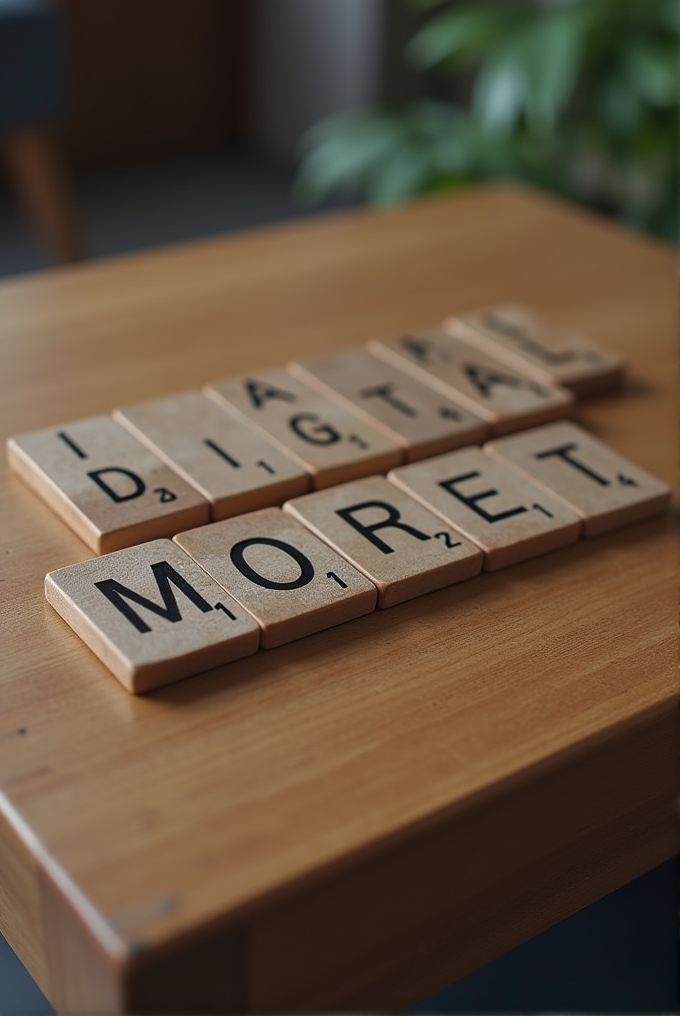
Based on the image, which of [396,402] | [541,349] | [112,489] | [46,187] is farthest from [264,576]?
[46,187]

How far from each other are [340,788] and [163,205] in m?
2.47

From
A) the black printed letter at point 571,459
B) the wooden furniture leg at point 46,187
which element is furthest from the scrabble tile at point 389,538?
the wooden furniture leg at point 46,187

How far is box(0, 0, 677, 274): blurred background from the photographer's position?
5.73 feet

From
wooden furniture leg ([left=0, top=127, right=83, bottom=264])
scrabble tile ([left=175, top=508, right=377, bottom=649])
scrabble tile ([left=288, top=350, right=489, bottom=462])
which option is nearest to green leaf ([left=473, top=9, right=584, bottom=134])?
wooden furniture leg ([left=0, top=127, right=83, bottom=264])

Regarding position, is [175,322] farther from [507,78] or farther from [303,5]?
[303,5]

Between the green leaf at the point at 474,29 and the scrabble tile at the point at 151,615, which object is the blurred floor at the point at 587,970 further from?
the green leaf at the point at 474,29

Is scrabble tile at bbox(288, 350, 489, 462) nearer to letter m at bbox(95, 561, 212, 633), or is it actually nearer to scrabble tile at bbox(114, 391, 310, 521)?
scrabble tile at bbox(114, 391, 310, 521)

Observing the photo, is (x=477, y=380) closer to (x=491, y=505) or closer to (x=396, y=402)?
(x=396, y=402)

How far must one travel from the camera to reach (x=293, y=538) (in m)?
0.67

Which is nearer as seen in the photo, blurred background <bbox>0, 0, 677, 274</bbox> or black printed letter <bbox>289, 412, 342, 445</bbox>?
black printed letter <bbox>289, 412, 342, 445</bbox>

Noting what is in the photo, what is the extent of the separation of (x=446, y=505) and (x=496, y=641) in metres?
0.11

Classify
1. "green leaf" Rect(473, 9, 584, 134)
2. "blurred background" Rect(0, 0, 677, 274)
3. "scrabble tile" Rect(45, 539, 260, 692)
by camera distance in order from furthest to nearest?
"blurred background" Rect(0, 0, 677, 274) < "green leaf" Rect(473, 9, 584, 134) < "scrabble tile" Rect(45, 539, 260, 692)

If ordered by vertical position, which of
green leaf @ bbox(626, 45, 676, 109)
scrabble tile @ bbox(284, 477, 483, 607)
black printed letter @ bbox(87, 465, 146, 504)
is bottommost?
scrabble tile @ bbox(284, 477, 483, 607)

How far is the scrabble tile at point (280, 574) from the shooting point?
0.61 m
